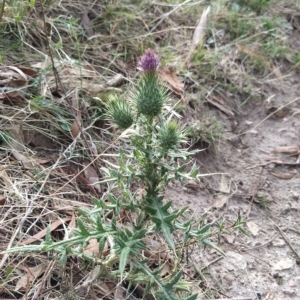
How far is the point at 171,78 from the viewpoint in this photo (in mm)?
2932

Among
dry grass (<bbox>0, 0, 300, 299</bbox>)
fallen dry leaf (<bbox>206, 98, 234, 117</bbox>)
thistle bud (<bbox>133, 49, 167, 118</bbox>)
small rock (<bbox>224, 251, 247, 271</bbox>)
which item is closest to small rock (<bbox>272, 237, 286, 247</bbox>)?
small rock (<bbox>224, 251, 247, 271</bbox>)

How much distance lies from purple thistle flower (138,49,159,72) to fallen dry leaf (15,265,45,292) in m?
0.78

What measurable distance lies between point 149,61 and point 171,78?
128 cm

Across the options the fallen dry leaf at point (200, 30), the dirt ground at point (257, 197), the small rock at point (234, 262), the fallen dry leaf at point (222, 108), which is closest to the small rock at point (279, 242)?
the dirt ground at point (257, 197)

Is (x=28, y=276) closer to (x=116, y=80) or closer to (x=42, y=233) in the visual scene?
(x=42, y=233)

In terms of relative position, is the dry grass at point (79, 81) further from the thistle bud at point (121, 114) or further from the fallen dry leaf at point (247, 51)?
the thistle bud at point (121, 114)

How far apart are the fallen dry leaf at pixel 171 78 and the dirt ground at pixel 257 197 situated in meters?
0.28

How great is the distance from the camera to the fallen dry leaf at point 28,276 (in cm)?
182

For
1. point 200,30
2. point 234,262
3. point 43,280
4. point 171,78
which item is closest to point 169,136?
point 43,280

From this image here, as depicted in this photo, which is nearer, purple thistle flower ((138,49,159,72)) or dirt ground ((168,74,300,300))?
purple thistle flower ((138,49,159,72))

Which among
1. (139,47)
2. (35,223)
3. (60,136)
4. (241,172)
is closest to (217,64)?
(139,47)

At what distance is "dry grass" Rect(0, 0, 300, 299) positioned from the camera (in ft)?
6.44

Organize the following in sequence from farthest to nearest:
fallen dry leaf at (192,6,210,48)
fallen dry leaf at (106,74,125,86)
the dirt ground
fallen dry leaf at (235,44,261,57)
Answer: fallen dry leaf at (235,44,261,57) < fallen dry leaf at (192,6,210,48) < fallen dry leaf at (106,74,125,86) < the dirt ground

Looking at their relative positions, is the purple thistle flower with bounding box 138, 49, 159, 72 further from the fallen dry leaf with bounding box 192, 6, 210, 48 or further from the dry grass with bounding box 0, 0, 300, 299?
the fallen dry leaf with bounding box 192, 6, 210, 48
